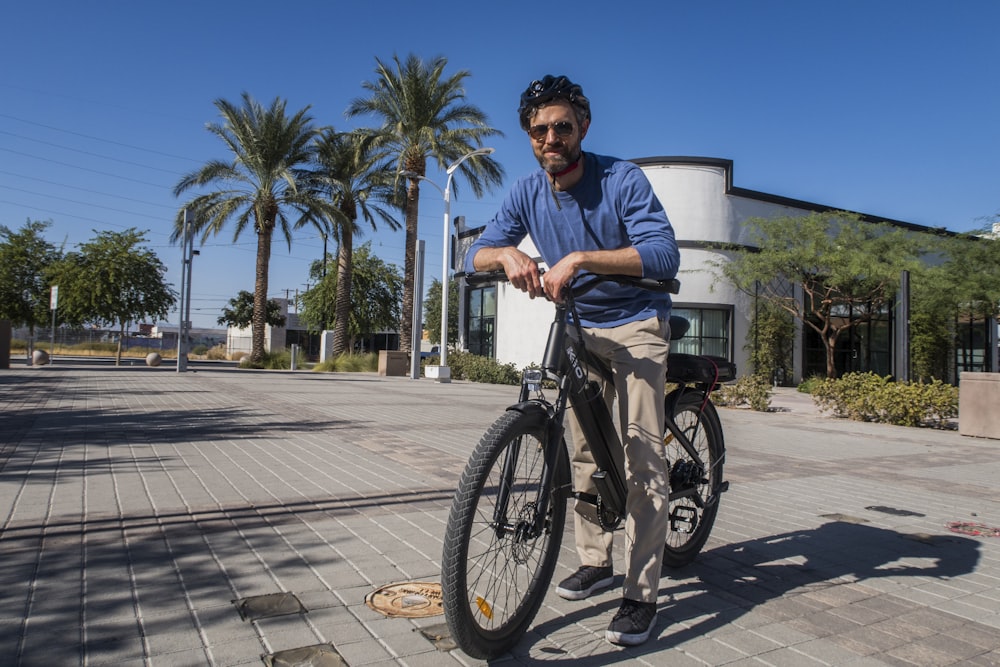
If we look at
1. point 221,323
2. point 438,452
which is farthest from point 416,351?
point 221,323

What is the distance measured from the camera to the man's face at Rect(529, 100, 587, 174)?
2.68m

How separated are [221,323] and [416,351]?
170 ft

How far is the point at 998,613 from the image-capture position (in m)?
3.04

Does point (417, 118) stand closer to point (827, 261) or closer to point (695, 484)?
point (827, 261)

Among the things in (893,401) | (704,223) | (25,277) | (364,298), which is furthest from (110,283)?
(893,401)

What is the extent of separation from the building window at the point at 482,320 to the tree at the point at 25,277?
18.0 metres

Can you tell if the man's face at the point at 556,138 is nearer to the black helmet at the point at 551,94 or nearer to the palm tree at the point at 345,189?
the black helmet at the point at 551,94

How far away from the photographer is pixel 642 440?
270cm

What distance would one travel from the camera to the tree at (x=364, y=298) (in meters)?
43.3

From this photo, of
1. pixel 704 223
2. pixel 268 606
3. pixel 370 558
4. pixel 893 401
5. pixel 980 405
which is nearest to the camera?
pixel 268 606

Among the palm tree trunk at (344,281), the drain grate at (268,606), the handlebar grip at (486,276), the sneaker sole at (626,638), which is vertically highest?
the palm tree trunk at (344,281)

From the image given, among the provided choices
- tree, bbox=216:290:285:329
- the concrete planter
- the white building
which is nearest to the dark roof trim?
the white building

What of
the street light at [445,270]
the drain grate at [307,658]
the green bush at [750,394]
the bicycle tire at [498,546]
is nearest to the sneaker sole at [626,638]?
the bicycle tire at [498,546]

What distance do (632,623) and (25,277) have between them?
120ft
